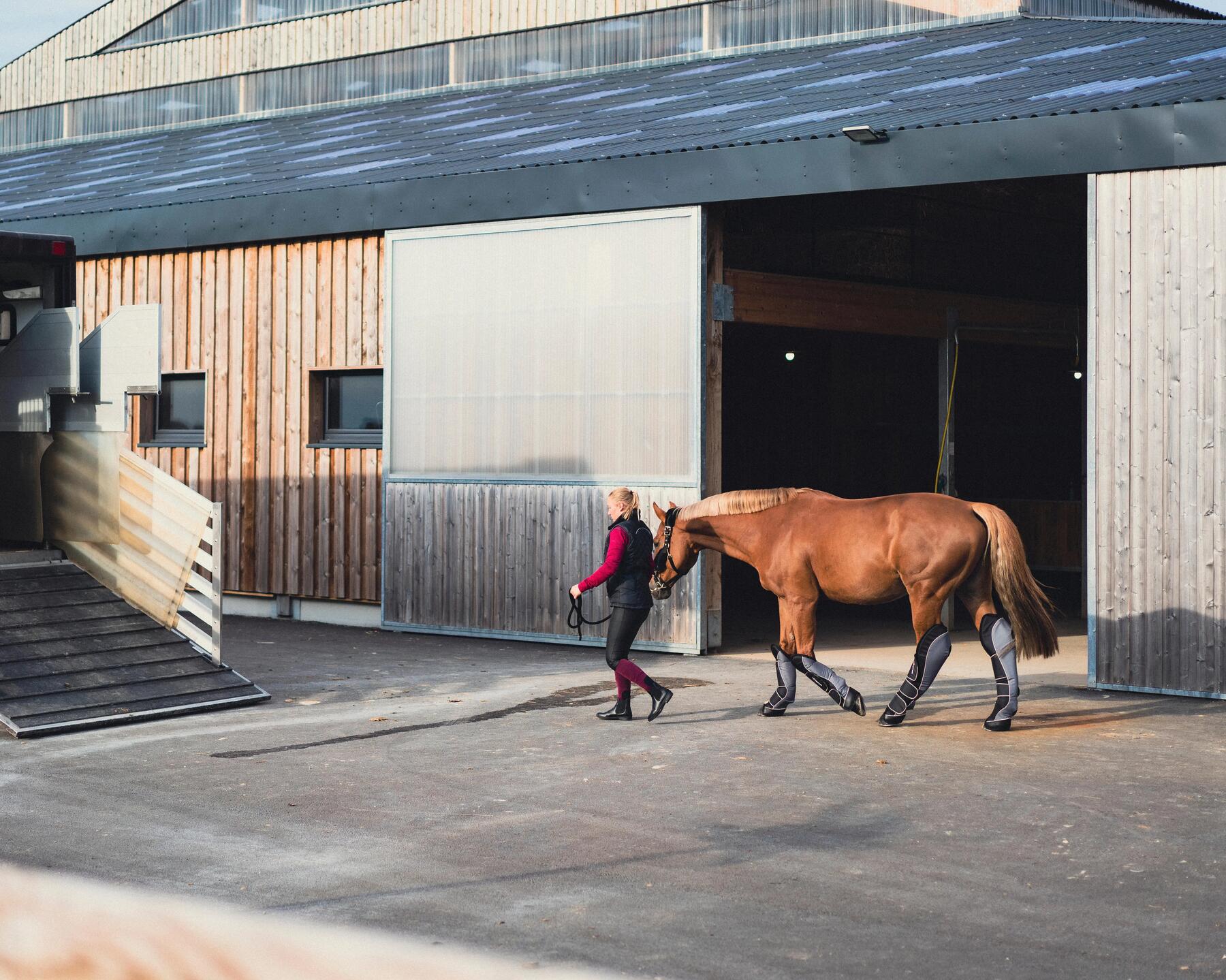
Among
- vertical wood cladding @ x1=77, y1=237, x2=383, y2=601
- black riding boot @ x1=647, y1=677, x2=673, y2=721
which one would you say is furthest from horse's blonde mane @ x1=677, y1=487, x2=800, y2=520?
vertical wood cladding @ x1=77, y1=237, x2=383, y2=601

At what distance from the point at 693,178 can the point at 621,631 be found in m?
4.88

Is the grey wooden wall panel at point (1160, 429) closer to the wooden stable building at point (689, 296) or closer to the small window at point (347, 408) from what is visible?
the wooden stable building at point (689, 296)

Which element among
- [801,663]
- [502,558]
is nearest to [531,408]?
[502,558]

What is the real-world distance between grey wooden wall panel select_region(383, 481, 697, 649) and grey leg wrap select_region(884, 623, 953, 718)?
12.8ft

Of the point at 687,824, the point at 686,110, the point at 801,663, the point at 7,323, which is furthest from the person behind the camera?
the point at 686,110

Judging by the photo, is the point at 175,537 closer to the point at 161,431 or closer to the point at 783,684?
the point at 783,684

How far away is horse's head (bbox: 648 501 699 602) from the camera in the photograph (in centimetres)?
1005

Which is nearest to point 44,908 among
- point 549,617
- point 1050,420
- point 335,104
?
point 549,617

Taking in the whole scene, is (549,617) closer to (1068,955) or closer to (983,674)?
(983,674)

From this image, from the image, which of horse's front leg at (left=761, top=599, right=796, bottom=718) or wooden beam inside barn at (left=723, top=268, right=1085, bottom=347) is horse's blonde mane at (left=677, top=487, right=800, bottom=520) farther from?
wooden beam inside barn at (left=723, top=268, right=1085, bottom=347)

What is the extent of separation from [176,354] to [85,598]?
6.29 metres

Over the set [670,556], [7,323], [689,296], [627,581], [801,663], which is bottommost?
[801,663]

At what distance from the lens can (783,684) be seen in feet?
32.6

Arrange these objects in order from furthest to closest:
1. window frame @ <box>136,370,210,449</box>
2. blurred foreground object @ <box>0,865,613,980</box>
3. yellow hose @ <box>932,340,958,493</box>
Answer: window frame @ <box>136,370,210,449</box>, yellow hose @ <box>932,340,958,493</box>, blurred foreground object @ <box>0,865,613,980</box>
